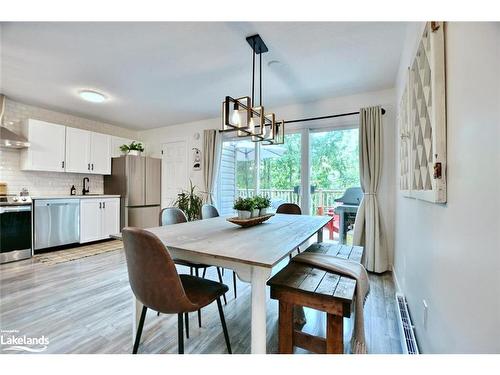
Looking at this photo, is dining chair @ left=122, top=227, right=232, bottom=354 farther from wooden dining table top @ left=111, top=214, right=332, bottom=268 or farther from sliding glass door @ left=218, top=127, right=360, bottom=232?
sliding glass door @ left=218, top=127, right=360, bottom=232

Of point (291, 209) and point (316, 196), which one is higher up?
point (316, 196)

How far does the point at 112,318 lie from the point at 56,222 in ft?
9.41

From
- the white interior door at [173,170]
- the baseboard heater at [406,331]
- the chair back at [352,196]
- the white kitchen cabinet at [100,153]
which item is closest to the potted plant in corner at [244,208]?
the baseboard heater at [406,331]

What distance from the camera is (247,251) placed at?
1.20 m

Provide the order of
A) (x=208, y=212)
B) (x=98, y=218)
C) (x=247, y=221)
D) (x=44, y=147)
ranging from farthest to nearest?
1. (x=98, y=218)
2. (x=44, y=147)
3. (x=208, y=212)
4. (x=247, y=221)

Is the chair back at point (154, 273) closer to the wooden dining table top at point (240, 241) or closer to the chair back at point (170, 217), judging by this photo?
the wooden dining table top at point (240, 241)

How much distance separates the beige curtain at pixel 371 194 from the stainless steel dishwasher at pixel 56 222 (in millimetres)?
4638

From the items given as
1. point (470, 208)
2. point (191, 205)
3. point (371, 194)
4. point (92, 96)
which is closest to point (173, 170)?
point (191, 205)

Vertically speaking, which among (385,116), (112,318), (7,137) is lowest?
(112,318)

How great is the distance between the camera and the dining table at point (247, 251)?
3.66ft

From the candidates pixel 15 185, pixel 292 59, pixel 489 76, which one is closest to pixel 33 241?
pixel 15 185

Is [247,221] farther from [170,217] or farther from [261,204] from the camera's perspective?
[170,217]

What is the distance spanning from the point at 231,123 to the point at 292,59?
120 cm

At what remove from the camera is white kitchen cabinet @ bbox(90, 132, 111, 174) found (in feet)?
15.1
